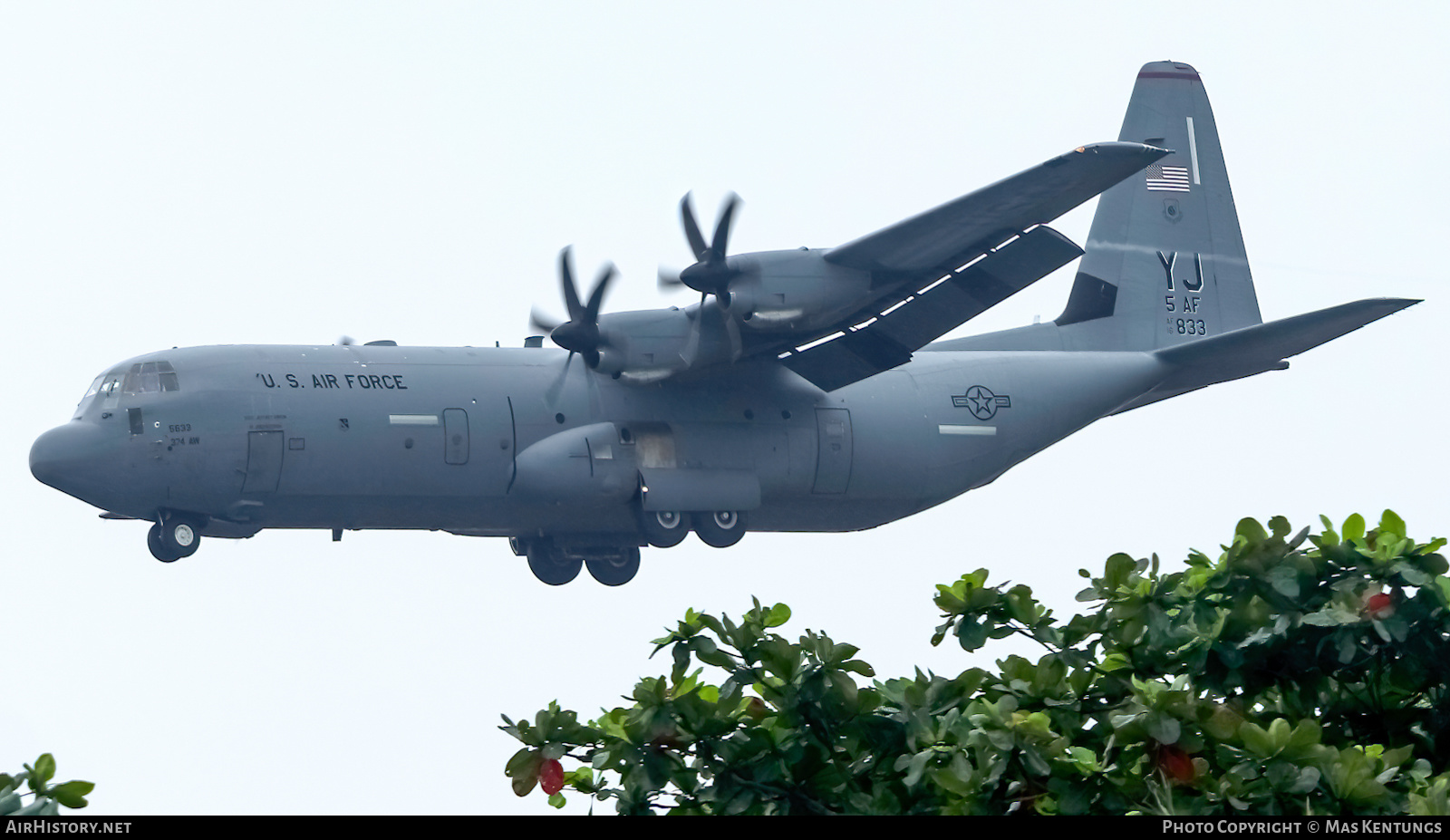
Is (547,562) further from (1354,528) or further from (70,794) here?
(70,794)

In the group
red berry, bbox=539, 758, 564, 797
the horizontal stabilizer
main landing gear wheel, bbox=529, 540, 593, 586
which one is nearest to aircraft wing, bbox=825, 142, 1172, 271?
the horizontal stabilizer

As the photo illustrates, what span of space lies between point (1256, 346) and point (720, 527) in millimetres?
8806

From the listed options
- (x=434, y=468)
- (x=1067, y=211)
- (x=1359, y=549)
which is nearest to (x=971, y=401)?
(x=1067, y=211)

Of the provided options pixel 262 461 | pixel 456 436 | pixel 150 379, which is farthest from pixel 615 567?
pixel 150 379

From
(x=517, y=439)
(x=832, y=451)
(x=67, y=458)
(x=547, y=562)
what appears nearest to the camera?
(x=67, y=458)

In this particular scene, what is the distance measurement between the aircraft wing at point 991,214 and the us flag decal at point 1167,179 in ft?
29.5

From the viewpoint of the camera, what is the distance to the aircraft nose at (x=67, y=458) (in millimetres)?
24266

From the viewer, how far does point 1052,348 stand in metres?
31.6

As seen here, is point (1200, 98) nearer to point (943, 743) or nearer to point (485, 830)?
point (943, 743)

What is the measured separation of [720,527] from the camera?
27281 millimetres

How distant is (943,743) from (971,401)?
19187 millimetres

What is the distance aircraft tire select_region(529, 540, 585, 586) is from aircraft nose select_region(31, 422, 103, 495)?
6.87 meters

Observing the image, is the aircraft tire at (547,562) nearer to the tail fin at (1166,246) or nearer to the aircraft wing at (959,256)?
the aircraft wing at (959,256)

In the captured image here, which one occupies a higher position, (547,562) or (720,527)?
(720,527)
